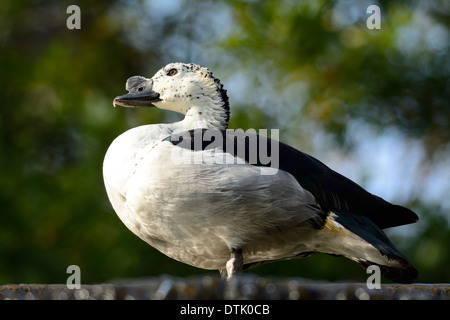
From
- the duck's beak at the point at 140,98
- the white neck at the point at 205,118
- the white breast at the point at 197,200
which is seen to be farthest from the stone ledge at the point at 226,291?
the duck's beak at the point at 140,98

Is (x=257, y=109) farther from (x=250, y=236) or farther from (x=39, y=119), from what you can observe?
(x=250, y=236)

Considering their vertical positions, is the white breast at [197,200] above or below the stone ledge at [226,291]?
above

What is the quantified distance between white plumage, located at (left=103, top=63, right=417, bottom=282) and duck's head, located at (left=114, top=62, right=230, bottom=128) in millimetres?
168

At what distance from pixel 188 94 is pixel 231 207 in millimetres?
684

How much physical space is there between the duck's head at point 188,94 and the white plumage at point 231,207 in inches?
6.6

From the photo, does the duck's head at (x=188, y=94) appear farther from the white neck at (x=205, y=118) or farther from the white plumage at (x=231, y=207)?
the white plumage at (x=231, y=207)

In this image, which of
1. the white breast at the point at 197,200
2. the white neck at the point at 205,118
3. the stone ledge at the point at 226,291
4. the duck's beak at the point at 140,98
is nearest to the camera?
the stone ledge at the point at 226,291

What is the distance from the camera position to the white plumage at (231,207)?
2.91 m

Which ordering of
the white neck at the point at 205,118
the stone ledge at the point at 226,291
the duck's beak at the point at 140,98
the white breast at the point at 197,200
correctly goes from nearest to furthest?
the stone ledge at the point at 226,291
the white breast at the point at 197,200
the white neck at the point at 205,118
the duck's beak at the point at 140,98

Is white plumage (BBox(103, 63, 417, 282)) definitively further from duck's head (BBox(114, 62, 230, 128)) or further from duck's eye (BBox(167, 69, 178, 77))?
duck's eye (BBox(167, 69, 178, 77))

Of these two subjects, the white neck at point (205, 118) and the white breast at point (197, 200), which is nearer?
the white breast at point (197, 200)

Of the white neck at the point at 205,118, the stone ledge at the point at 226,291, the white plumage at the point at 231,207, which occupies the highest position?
the white neck at the point at 205,118
